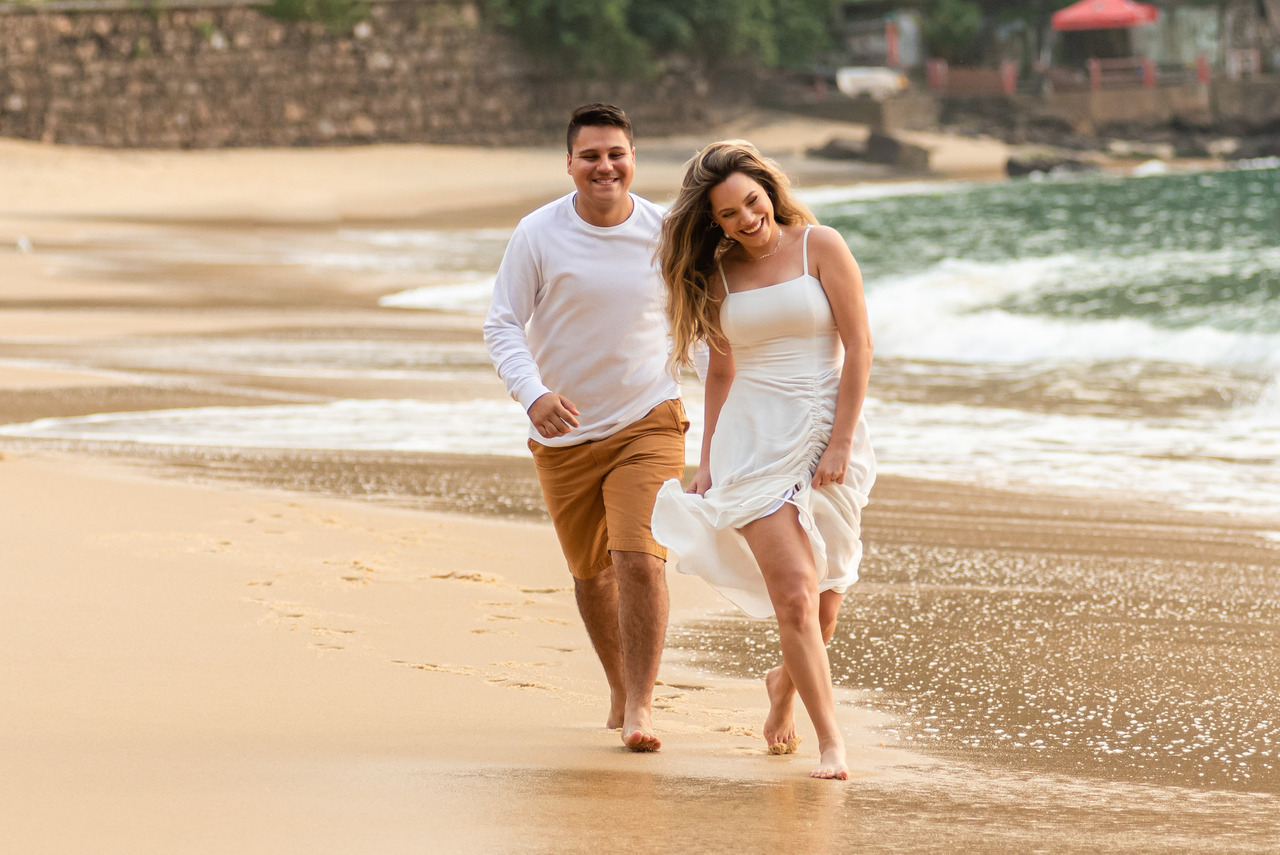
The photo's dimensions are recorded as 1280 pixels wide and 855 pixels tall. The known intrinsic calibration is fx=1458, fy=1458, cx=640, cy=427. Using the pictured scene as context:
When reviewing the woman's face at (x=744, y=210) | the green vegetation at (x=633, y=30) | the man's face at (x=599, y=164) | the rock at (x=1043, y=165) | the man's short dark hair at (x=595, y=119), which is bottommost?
the rock at (x=1043, y=165)

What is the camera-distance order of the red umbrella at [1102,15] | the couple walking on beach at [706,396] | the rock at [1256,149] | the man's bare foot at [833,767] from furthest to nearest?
the red umbrella at [1102,15] → the rock at [1256,149] → the couple walking on beach at [706,396] → the man's bare foot at [833,767]

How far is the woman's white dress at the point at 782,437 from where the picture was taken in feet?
11.1

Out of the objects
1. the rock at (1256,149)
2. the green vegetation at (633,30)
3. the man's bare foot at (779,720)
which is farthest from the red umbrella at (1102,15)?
the man's bare foot at (779,720)

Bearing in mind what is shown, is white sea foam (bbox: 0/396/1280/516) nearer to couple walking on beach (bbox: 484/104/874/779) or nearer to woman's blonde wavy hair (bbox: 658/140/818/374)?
couple walking on beach (bbox: 484/104/874/779)

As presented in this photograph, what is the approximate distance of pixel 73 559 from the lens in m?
4.66

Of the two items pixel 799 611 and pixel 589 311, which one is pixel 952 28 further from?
pixel 799 611

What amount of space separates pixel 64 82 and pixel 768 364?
3230cm

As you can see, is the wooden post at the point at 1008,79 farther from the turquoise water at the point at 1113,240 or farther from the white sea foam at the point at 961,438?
the white sea foam at the point at 961,438

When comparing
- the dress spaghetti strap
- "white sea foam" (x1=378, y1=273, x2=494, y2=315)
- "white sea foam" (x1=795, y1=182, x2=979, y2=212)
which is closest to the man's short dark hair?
the dress spaghetti strap

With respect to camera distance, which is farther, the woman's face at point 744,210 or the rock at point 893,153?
the rock at point 893,153

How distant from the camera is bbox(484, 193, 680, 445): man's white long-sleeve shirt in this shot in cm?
370

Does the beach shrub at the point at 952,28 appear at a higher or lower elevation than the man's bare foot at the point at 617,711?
higher

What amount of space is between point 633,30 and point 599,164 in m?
35.9

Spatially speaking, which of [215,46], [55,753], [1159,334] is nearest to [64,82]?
[215,46]
